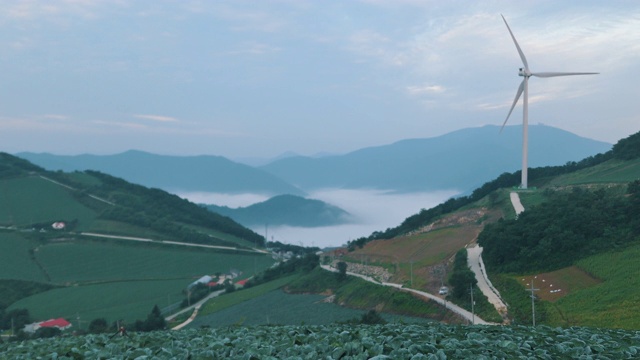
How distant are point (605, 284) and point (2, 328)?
9767 cm

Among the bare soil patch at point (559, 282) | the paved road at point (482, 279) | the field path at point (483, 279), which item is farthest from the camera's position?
the paved road at point (482, 279)

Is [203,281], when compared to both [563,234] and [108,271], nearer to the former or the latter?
[108,271]

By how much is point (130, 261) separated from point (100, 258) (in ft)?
27.7

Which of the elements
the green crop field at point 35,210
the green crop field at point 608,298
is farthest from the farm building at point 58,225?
the green crop field at point 608,298

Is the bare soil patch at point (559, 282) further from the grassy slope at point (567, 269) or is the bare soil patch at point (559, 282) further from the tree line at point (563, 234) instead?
the tree line at point (563, 234)

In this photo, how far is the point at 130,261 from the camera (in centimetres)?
15012

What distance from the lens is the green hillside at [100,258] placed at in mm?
116400

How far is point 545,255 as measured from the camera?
7338cm

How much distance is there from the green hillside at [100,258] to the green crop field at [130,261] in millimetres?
247

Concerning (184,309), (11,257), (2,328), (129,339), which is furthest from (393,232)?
(129,339)

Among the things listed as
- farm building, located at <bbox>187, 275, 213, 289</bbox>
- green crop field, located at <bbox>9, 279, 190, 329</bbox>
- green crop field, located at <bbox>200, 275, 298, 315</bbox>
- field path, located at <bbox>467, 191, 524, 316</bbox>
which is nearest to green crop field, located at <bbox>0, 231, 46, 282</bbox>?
green crop field, located at <bbox>9, 279, 190, 329</bbox>

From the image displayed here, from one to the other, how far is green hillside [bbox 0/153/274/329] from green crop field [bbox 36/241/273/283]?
25 cm

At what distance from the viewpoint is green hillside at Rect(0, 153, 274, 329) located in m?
116

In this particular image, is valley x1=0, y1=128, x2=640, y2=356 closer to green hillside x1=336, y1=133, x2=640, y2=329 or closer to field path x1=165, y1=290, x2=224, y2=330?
green hillside x1=336, y1=133, x2=640, y2=329
